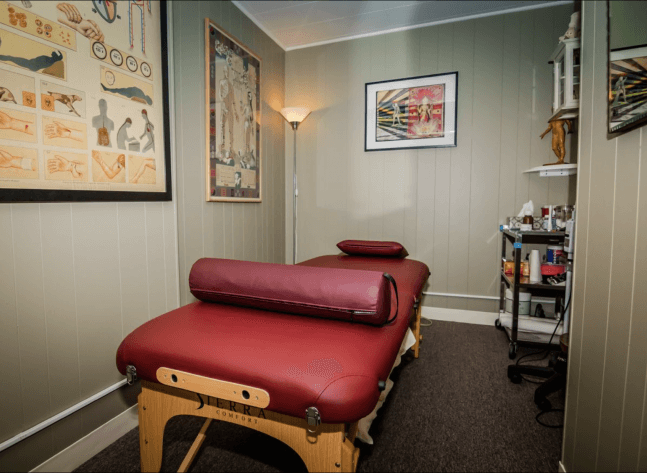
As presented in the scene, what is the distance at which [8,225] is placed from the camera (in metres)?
1.17

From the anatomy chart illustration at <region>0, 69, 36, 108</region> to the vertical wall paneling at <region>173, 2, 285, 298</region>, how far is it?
2.17ft

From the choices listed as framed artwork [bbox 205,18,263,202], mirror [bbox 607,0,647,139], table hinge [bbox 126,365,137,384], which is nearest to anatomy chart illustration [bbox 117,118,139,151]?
framed artwork [bbox 205,18,263,202]

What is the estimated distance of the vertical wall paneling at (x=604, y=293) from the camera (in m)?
0.90

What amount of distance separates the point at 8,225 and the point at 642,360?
1945 mm

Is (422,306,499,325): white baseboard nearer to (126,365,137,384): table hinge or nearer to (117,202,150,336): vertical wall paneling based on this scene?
(117,202,150,336): vertical wall paneling

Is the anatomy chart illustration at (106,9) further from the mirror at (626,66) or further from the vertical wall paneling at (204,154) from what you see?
the mirror at (626,66)

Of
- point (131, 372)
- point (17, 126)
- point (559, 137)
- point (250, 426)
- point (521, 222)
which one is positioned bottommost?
point (250, 426)

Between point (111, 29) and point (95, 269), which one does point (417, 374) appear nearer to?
point (95, 269)

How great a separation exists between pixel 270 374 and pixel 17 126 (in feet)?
4.04

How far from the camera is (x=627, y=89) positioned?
0.92m

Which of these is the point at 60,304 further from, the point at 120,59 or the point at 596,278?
the point at 596,278

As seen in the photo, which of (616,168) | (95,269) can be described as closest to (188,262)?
(95,269)

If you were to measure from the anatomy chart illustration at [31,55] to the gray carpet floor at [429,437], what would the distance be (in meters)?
1.52

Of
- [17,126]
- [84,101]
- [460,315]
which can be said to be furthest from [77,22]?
[460,315]
